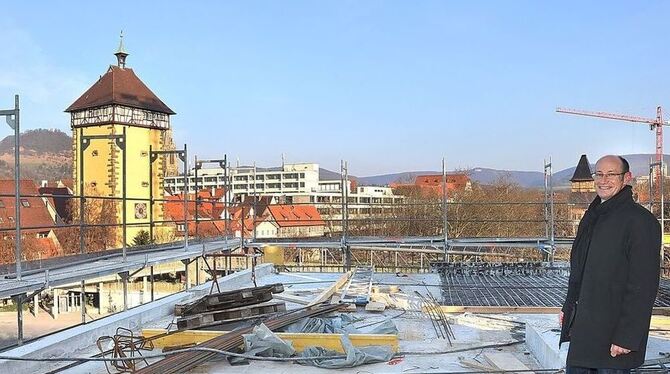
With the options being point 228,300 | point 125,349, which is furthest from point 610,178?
point 228,300

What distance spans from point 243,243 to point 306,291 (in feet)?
12.2

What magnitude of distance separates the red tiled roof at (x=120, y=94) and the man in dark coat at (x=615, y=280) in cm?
4354

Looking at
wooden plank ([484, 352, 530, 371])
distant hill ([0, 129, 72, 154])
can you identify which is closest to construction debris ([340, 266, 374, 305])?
wooden plank ([484, 352, 530, 371])

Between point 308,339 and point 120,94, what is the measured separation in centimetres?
4258

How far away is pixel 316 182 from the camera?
98.5 metres

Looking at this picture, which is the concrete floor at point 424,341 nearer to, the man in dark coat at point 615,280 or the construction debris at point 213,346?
the construction debris at point 213,346

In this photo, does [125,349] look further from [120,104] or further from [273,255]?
[120,104]

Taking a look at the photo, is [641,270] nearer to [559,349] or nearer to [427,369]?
[559,349]

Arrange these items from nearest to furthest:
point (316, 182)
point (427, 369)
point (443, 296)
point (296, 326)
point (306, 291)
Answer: point (427, 369)
point (296, 326)
point (443, 296)
point (306, 291)
point (316, 182)

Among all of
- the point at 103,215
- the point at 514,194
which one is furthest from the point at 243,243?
the point at 514,194

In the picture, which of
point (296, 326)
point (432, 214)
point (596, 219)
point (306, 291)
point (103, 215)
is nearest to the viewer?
point (596, 219)

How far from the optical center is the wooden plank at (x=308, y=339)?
16.4 ft

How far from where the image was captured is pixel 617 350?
8.13 ft

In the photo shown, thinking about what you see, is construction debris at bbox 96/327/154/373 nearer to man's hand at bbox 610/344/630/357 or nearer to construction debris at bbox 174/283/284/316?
construction debris at bbox 174/283/284/316
